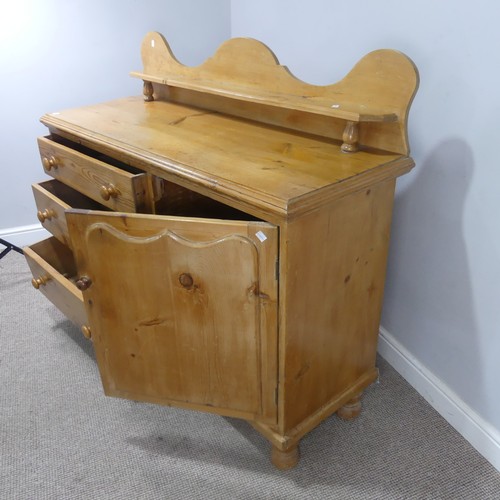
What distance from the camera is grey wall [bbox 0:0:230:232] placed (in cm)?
182

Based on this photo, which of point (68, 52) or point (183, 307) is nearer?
point (183, 307)

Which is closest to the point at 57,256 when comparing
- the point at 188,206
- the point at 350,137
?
the point at 188,206

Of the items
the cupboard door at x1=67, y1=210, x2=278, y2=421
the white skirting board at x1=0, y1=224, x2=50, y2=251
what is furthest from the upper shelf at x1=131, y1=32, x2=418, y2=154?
the white skirting board at x1=0, y1=224, x2=50, y2=251

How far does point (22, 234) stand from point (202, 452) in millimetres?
1416

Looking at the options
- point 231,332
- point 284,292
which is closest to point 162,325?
point 231,332

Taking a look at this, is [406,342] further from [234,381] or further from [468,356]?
[234,381]

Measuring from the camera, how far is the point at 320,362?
1130 mm

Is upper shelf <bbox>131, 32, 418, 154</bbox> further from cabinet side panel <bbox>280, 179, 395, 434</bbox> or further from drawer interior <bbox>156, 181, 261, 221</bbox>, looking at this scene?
drawer interior <bbox>156, 181, 261, 221</bbox>

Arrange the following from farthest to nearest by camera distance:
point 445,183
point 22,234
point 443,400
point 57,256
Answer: point 22,234 < point 57,256 < point 443,400 < point 445,183

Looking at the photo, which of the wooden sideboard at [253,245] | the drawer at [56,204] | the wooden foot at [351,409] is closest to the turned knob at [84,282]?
the wooden sideboard at [253,245]

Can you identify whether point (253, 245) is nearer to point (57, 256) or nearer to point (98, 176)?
point (98, 176)

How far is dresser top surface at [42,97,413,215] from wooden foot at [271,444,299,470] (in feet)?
2.10

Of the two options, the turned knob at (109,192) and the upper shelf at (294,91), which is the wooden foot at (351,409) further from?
the turned knob at (109,192)

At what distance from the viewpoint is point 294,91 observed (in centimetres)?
121
